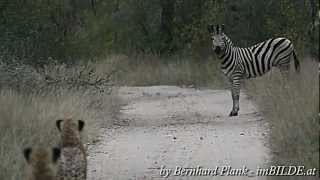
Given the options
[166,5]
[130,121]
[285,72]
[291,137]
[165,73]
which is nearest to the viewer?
[291,137]

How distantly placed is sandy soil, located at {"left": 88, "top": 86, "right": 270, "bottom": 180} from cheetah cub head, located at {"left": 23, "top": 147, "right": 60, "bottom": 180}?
292 cm

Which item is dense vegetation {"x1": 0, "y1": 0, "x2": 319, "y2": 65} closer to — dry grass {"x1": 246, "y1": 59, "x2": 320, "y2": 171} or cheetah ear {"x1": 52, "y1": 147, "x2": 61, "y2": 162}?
dry grass {"x1": 246, "y1": 59, "x2": 320, "y2": 171}

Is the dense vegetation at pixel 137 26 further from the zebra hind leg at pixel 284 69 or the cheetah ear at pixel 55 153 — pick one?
the cheetah ear at pixel 55 153

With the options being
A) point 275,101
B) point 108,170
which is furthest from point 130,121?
point 108,170

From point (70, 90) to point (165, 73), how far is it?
12.9 m

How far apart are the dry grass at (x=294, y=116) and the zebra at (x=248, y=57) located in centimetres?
64

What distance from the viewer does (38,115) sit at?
12969 mm

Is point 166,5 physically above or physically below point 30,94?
above

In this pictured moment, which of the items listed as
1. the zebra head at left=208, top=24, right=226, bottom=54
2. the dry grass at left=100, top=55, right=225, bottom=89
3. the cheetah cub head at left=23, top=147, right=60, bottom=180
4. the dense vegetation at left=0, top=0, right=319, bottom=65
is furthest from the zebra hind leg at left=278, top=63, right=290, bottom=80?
the cheetah cub head at left=23, top=147, right=60, bottom=180

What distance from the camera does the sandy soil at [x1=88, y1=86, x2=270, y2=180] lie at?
10.7 metres

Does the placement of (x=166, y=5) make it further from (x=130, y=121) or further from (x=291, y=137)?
(x=291, y=137)

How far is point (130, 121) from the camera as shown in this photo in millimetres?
17234

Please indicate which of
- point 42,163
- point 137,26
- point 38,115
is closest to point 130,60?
point 137,26

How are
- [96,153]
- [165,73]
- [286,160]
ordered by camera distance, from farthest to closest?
[165,73] < [96,153] < [286,160]
